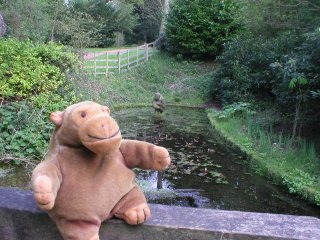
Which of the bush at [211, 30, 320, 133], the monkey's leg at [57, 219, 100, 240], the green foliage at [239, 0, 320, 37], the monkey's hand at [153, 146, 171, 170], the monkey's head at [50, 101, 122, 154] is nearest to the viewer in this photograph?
the monkey's head at [50, 101, 122, 154]

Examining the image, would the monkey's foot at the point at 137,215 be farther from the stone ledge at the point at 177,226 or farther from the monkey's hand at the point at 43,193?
the monkey's hand at the point at 43,193

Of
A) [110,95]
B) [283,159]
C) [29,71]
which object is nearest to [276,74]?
[283,159]

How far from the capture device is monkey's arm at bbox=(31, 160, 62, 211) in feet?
5.99

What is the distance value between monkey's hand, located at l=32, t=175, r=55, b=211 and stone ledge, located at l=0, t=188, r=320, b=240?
0.62m

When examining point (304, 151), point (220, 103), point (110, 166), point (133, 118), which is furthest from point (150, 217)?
point (220, 103)

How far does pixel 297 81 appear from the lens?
26.3ft

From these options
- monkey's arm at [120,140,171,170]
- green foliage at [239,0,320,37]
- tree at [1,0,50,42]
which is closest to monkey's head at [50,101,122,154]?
monkey's arm at [120,140,171,170]

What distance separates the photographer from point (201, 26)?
823 inches

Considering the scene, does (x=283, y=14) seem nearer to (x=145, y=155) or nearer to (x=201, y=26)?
(x=201, y=26)

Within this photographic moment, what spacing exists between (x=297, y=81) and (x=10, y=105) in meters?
5.43

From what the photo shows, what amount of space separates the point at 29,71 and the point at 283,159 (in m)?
4.97

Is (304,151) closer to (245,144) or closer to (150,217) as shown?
(245,144)

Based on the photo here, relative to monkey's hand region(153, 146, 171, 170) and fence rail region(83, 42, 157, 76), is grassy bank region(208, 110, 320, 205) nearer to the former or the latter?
monkey's hand region(153, 146, 171, 170)

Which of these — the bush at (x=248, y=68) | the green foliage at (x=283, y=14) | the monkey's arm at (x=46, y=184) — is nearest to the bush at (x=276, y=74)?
the bush at (x=248, y=68)
